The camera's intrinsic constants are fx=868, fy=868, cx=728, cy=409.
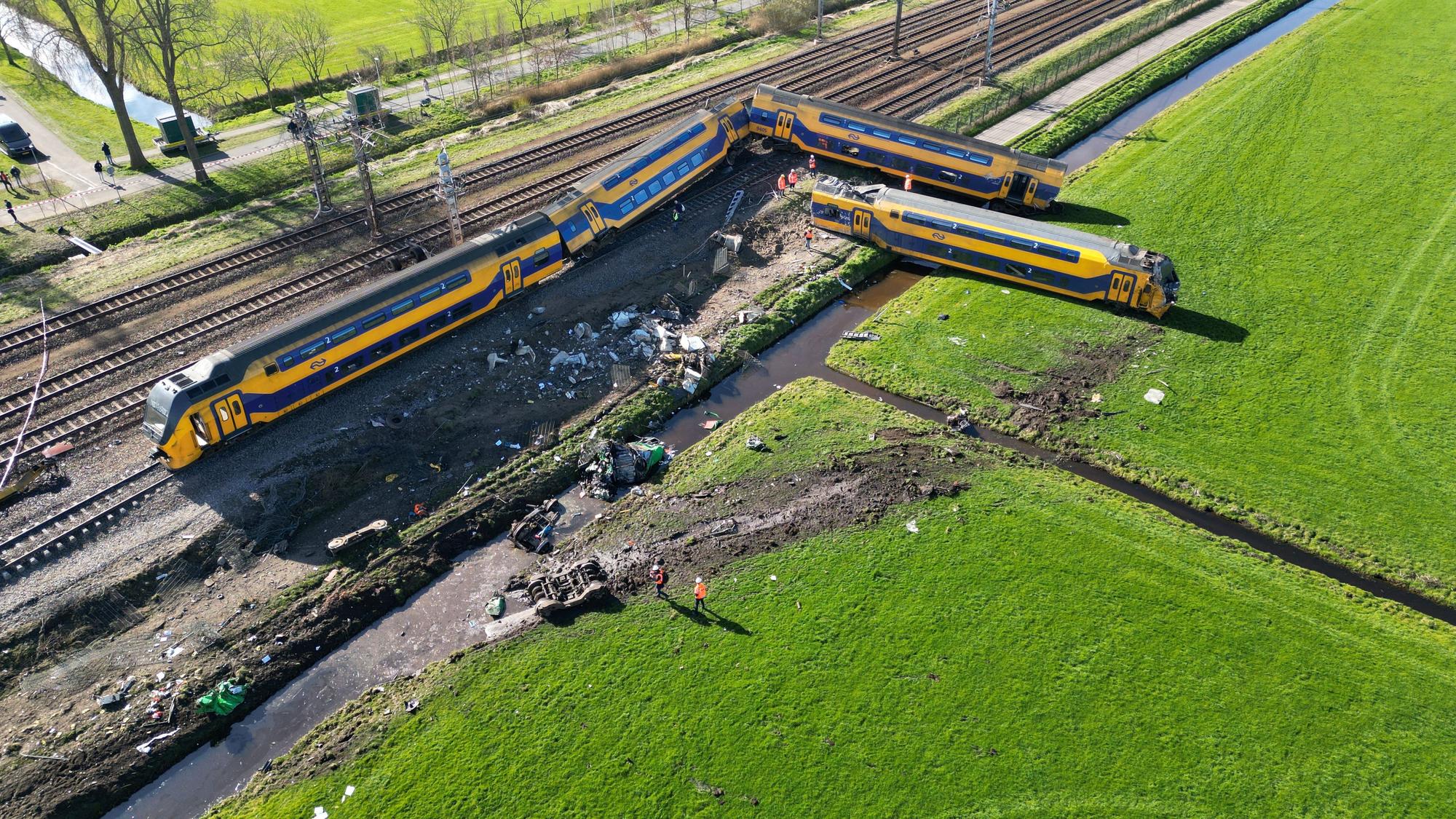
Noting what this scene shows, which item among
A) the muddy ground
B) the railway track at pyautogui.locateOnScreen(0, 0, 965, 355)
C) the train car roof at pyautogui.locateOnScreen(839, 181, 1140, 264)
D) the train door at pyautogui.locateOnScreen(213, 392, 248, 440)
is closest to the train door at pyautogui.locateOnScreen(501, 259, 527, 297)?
the muddy ground

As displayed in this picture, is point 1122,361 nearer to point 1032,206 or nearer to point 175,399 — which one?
point 1032,206

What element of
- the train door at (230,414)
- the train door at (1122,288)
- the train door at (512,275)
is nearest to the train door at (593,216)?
the train door at (512,275)

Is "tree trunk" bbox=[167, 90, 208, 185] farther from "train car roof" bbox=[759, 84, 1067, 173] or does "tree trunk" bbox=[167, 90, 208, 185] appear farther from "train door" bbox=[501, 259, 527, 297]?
"train car roof" bbox=[759, 84, 1067, 173]

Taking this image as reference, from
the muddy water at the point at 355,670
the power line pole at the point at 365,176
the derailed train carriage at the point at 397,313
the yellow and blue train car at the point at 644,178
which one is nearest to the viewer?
the muddy water at the point at 355,670

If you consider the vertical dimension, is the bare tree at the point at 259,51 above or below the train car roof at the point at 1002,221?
above

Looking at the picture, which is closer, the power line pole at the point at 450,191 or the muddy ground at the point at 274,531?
the muddy ground at the point at 274,531

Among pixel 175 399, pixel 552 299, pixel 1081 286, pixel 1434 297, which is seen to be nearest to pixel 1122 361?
pixel 1081 286

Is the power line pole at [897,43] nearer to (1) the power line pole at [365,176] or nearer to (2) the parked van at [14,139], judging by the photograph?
(1) the power line pole at [365,176]
